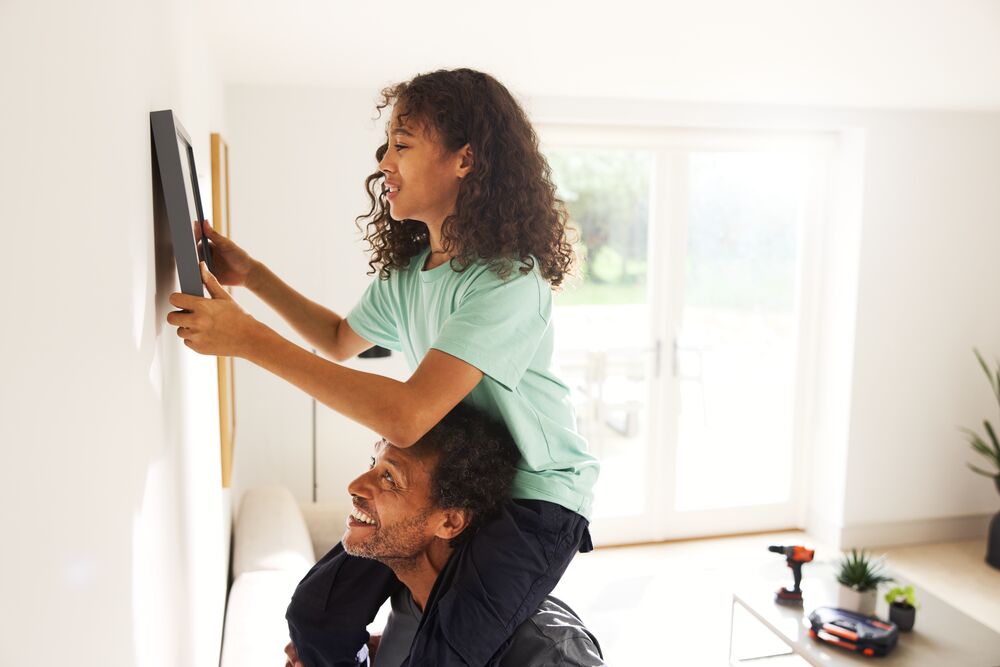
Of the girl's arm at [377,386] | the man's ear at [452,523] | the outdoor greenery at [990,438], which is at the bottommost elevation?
the outdoor greenery at [990,438]

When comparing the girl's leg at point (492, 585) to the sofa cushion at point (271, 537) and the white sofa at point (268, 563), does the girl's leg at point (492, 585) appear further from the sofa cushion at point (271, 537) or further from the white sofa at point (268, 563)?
the sofa cushion at point (271, 537)

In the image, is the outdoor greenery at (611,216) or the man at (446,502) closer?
the man at (446,502)

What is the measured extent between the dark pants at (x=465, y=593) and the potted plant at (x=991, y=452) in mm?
3890

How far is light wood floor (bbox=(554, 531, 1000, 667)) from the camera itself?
12.1 ft

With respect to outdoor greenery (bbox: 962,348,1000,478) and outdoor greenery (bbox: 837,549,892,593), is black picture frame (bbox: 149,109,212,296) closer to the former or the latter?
outdoor greenery (bbox: 837,549,892,593)

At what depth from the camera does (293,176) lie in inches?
152

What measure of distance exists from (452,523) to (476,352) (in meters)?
0.37

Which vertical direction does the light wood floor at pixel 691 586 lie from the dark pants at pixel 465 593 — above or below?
below

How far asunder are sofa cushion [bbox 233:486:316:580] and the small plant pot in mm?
2089

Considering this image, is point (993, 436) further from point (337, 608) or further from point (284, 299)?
point (284, 299)

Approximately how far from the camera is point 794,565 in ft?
10.4

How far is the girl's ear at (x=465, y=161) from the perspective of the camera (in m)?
1.50

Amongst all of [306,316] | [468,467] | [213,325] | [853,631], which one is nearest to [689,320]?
[853,631]

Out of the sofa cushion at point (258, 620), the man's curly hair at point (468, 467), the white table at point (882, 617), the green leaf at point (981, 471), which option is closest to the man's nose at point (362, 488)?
the man's curly hair at point (468, 467)
